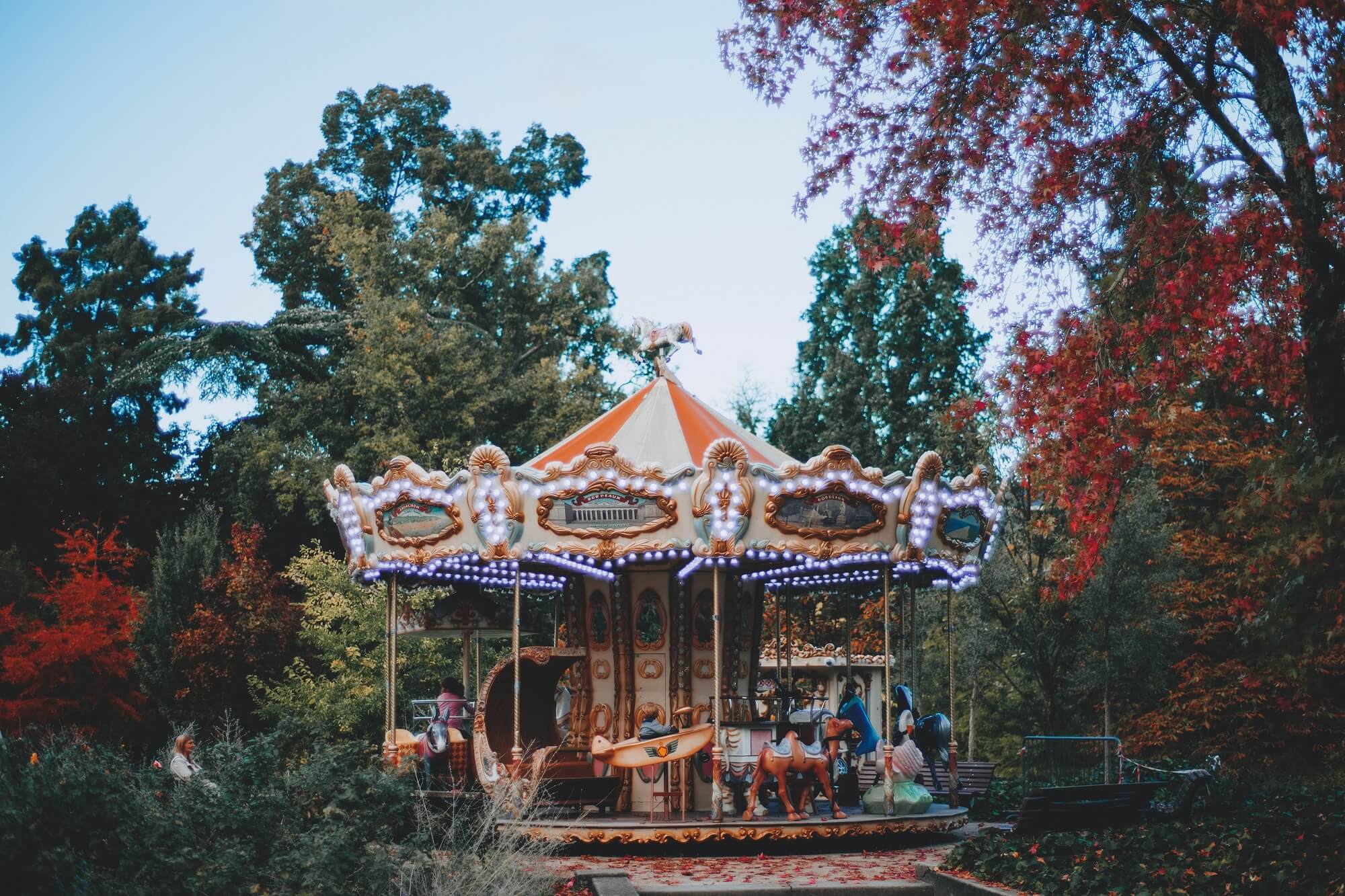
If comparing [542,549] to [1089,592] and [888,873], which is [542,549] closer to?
[888,873]

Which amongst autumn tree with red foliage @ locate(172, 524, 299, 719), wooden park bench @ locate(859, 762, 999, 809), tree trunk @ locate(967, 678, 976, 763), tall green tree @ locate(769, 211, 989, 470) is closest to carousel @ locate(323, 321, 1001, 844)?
wooden park bench @ locate(859, 762, 999, 809)

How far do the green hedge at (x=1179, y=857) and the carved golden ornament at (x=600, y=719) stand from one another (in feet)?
16.4

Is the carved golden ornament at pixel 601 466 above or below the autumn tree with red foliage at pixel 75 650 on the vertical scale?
above

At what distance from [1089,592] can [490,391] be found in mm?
14496

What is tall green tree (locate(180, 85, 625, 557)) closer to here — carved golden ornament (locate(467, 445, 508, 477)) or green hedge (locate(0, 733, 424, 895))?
carved golden ornament (locate(467, 445, 508, 477))

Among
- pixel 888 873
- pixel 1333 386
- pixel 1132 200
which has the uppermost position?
pixel 1132 200

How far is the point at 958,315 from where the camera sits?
35062 mm

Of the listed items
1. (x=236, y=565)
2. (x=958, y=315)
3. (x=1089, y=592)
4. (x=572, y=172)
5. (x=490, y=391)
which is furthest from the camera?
(x=572, y=172)

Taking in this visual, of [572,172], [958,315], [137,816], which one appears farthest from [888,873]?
[572,172]

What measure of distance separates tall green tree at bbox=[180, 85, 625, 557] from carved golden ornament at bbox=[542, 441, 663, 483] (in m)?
15.4

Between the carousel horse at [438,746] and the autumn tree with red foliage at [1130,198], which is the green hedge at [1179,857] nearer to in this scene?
the autumn tree with red foliage at [1130,198]

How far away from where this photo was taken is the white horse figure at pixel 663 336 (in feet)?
56.6

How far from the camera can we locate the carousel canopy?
1348 centimetres

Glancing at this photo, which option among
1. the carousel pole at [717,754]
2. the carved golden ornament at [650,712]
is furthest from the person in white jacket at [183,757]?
the carousel pole at [717,754]
